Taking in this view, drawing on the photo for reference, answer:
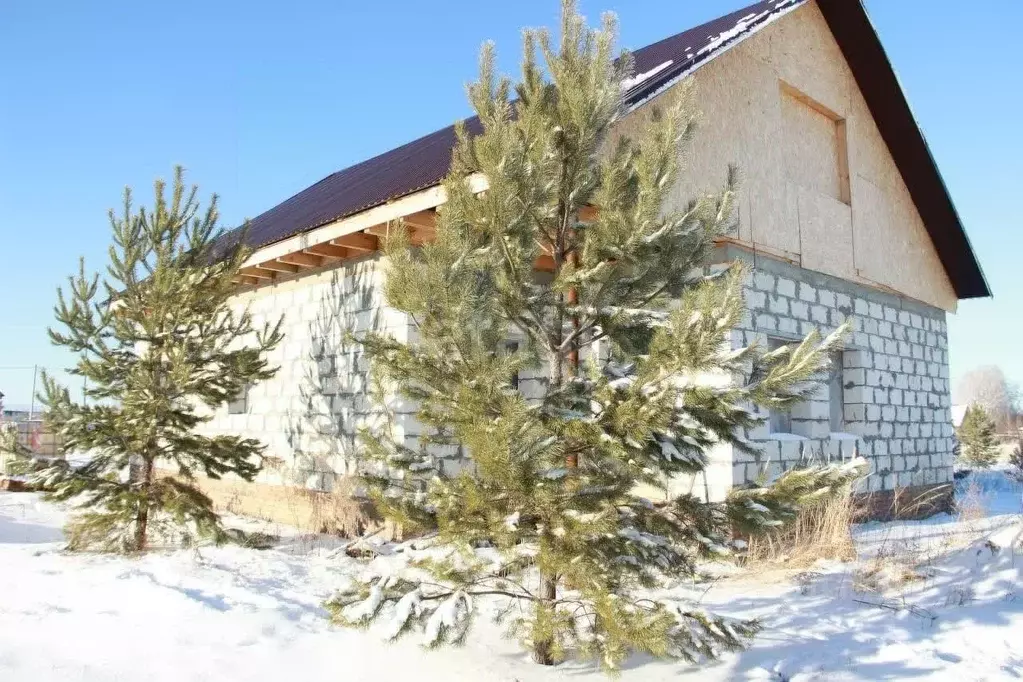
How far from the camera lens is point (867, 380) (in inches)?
421

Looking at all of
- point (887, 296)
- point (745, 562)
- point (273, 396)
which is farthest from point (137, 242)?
point (887, 296)

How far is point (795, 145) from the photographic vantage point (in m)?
10.1

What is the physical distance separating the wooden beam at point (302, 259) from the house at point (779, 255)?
3cm

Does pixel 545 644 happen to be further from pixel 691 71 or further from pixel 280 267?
pixel 280 267

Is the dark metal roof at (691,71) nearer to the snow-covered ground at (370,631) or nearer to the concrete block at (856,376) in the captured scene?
the concrete block at (856,376)

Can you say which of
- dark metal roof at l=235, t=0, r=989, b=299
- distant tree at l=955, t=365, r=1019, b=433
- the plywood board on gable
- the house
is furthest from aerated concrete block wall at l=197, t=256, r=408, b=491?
distant tree at l=955, t=365, r=1019, b=433

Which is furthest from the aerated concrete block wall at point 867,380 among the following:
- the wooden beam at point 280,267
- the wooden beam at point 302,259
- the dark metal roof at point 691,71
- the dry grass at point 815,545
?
the wooden beam at point 280,267

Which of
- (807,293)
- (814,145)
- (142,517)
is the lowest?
(142,517)

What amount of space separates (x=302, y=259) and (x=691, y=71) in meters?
5.22

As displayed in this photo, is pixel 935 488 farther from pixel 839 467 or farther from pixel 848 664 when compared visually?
pixel 839 467

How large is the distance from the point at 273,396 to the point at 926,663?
827 cm

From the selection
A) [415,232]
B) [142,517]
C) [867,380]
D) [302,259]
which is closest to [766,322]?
[867,380]

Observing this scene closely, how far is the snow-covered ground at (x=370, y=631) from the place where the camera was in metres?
4.38

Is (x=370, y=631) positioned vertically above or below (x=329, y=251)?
below
